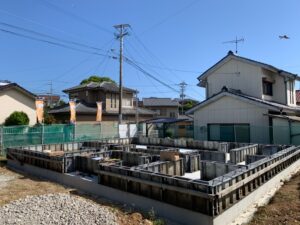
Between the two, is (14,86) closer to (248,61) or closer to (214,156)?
(214,156)

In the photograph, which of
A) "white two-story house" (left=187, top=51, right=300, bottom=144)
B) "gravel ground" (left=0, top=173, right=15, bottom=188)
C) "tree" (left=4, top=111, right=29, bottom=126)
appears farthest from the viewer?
"tree" (left=4, top=111, right=29, bottom=126)

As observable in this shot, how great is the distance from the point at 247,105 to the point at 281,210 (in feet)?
37.8

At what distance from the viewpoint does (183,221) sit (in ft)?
19.1

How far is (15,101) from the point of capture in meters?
20.1

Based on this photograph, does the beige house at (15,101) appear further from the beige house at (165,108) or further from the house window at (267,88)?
the beige house at (165,108)

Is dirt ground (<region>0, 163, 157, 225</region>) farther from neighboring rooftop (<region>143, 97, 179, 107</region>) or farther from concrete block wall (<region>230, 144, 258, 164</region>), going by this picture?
neighboring rooftop (<region>143, 97, 179, 107</region>)

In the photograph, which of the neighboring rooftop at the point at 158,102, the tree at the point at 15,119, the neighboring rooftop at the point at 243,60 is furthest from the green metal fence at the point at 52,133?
the neighboring rooftop at the point at 158,102

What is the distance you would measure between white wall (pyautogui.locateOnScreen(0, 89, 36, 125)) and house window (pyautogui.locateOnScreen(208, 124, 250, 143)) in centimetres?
1322

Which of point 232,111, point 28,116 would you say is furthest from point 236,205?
point 28,116

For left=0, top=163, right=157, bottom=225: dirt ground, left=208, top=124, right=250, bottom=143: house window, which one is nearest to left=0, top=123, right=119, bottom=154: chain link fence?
left=0, top=163, right=157, bottom=225: dirt ground

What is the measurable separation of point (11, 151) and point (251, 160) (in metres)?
10.0

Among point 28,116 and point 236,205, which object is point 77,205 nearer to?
point 236,205

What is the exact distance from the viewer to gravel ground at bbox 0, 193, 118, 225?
18.6ft

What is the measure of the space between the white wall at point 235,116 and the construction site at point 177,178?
3850mm
